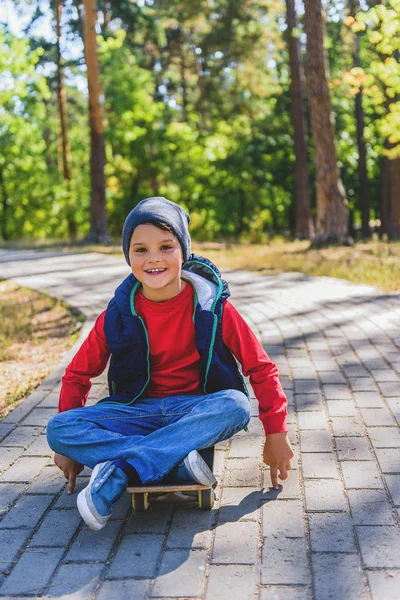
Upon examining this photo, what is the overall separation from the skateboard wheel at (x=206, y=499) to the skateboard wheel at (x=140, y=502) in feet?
0.74

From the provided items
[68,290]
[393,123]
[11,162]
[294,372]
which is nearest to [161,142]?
[11,162]

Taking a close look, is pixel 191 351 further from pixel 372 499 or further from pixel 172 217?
pixel 372 499

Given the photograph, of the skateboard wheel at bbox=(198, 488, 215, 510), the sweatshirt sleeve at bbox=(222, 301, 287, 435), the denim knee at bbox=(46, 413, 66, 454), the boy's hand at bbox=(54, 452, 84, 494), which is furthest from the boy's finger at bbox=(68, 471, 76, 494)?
the sweatshirt sleeve at bbox=(222, 301, 287, 435)

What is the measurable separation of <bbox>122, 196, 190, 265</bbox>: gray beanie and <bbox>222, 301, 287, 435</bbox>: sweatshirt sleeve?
1.27 feet

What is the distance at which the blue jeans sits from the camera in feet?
9.31

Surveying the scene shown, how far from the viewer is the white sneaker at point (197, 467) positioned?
2.76m

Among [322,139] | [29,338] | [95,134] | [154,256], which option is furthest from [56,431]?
[95,134]

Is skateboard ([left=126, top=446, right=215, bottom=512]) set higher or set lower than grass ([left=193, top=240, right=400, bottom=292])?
lower

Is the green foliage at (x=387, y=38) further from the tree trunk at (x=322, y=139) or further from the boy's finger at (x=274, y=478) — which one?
the boy's finger at (x=274, y=478)

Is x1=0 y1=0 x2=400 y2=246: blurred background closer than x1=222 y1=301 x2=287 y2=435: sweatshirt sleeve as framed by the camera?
No

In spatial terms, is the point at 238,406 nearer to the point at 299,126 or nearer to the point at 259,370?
the point at 259,370

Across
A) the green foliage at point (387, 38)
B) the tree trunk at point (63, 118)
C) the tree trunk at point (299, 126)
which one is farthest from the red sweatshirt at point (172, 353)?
the tree trunk at point (63, 118)

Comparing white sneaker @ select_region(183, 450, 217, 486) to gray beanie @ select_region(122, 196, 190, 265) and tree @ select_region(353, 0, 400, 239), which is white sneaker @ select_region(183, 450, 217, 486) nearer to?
gray beanie @ select_region(122, 196, 190, 265)

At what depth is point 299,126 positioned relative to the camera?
1994cm
